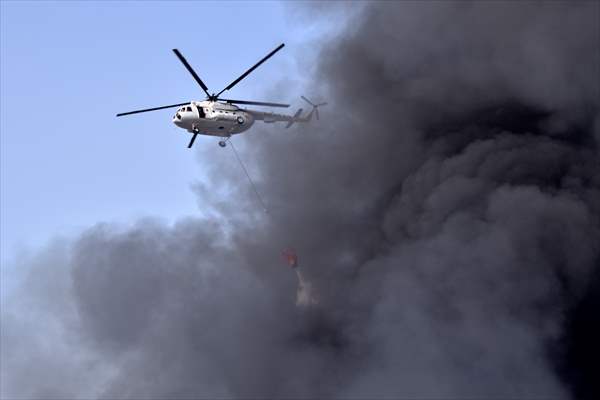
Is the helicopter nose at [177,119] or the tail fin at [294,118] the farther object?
the tail fin at [294,118]

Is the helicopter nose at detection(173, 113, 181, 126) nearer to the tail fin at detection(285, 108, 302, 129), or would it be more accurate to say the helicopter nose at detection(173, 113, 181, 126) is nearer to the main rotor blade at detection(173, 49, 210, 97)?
the main rotor blade at detection(173, 49, 210, 97)

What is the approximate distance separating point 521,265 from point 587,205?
760cm

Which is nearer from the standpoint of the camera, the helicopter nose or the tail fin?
the helicopter nose

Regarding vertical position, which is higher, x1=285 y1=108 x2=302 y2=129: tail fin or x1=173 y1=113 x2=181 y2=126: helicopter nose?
x1=285 y1=108 x2=302 y2=129: tail fin

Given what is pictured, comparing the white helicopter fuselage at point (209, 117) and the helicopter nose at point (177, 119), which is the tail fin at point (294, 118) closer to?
the white helicopter fuselage at point (209, 117)

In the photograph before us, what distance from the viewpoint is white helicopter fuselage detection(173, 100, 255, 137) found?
66562mm

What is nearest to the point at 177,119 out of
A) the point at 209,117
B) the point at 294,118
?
the point at 209,117

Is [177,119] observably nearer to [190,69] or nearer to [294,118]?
[190,69]

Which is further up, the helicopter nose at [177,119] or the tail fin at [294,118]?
the tail fin at [294,118]

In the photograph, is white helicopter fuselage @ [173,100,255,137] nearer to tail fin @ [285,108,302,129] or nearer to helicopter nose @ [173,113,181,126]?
helicopter nose @ [173,113,181,126]

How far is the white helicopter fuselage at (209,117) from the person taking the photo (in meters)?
66.6

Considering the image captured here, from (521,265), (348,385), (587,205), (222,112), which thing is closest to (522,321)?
(521,265)

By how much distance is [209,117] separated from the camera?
6675cm

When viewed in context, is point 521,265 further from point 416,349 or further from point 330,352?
point 330,352
